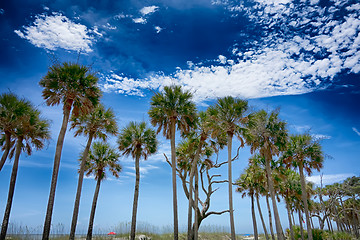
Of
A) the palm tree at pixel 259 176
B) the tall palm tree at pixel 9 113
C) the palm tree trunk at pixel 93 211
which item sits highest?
the tall palm tree at pixel 9 113

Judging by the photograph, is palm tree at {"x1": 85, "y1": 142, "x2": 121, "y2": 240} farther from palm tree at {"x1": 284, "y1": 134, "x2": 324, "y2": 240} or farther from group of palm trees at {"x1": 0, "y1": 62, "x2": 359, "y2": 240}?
palm tree at {"x1": 284, "y1": 134, "x2": 324, "y2": 240}

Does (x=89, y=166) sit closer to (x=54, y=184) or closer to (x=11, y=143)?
(x=11, y=143)

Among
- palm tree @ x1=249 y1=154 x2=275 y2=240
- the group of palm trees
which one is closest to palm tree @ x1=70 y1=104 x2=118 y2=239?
the group of palm trees

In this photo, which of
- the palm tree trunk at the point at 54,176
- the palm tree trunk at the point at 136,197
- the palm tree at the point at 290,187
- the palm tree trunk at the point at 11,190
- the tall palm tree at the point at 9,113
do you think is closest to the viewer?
the palm tree trunk at the point at 54,176

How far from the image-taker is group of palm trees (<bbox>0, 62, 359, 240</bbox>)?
17734 mm

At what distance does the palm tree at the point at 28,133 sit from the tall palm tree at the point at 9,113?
→ 0.31m

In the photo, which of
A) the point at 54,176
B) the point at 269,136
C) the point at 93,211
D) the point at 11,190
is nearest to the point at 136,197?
the point at 93,211

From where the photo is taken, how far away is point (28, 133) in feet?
68.6

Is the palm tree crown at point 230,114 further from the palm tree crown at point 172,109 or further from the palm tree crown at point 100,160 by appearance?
the palm tree crown at point 100,160

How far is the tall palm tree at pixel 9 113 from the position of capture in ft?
62.0

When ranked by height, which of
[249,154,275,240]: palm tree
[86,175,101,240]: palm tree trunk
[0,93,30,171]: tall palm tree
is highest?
[0,93,30,171]: tall palm tree

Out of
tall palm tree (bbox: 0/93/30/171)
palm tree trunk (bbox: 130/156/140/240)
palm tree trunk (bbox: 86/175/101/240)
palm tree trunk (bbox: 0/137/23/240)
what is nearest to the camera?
palm tree trunk (bbox: 0/137/23/240)

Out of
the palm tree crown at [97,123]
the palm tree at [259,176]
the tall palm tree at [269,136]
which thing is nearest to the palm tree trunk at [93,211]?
the palm tree crown at [97,123]

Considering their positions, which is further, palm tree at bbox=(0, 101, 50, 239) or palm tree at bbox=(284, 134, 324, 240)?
palm tree at bbox=(284, 134, 324, 240)
